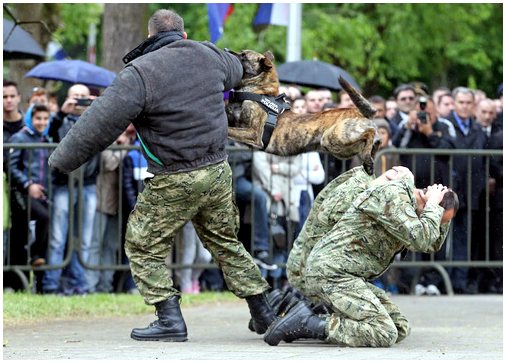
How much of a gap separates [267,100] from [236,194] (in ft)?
14.6

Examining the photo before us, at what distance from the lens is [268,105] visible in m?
8.07

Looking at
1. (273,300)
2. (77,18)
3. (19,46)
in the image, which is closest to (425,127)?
(19,46)

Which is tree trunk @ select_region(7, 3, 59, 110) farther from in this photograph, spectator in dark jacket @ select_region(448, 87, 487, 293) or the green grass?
spectator in dark jacket @ select_region(448, 87, 487, 293)

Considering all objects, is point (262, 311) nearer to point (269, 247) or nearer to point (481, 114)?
point (269, 247)

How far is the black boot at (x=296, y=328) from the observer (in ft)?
25.8

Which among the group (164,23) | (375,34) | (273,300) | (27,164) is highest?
(375,34)

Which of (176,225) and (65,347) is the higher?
(176,225)

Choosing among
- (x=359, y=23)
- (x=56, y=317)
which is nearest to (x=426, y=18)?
(x=359, y=23)

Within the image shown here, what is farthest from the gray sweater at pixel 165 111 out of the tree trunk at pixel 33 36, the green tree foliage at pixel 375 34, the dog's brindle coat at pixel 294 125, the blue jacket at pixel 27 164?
the green tree foliage at pixel 375 34

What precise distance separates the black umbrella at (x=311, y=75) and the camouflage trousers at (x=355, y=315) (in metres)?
7.35

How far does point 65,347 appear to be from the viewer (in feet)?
25.2

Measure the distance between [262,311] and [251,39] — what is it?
802 inches

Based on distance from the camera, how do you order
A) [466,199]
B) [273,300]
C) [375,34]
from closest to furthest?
[273,300] → [466,199] → [375,34]

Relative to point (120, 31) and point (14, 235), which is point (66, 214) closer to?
point (14, 235)
